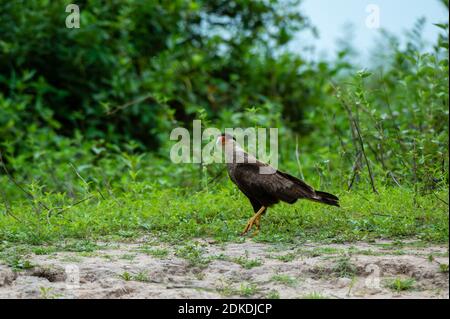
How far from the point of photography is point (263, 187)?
6.41 m

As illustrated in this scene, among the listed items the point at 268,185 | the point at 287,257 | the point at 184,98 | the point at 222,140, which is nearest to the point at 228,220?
the point at 268,185

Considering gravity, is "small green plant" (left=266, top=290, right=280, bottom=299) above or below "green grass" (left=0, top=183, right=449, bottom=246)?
below

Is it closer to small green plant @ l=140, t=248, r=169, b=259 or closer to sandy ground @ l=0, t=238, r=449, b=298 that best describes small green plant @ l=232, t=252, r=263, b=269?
sandy ground @ l=0, t=238, r=449, b=298

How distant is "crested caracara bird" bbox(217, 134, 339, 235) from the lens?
633 cm

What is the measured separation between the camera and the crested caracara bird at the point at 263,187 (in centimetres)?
633

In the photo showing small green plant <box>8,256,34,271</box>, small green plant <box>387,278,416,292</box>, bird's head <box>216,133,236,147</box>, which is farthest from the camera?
bird's head <box>216,133,236,147</box>

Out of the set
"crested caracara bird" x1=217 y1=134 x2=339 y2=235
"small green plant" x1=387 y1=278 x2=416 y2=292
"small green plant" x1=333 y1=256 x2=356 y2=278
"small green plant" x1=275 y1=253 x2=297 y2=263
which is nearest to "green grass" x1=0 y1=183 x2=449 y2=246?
"crested caracara bird" x1=217 y1=134 x2=339 y2=235

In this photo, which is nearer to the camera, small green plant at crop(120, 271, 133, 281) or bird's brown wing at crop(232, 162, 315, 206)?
small green plant at crop(120, 271, 133, 281)

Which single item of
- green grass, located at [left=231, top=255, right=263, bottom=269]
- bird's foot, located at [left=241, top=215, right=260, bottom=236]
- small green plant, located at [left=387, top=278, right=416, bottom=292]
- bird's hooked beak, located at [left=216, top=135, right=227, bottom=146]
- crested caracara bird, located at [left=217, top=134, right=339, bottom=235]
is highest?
bird's hooked beak, located at [left=216, top=135, right=227, bottom=146]

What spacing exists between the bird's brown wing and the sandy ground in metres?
0.70

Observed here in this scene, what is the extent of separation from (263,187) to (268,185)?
0.15 ft

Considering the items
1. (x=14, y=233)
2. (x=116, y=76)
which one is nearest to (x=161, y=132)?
(x=116, y=76)

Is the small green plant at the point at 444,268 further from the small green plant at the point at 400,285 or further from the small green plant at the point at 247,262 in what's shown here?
the small green plant at the point at 247,262

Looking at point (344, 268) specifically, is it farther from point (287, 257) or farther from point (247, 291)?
point (247, 291)
